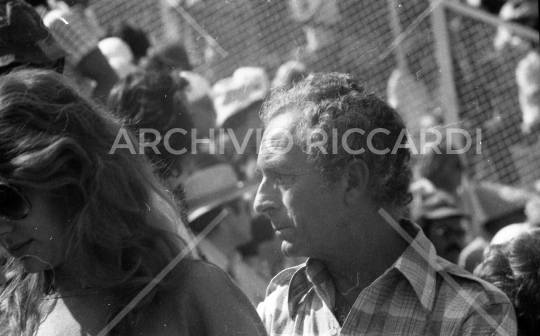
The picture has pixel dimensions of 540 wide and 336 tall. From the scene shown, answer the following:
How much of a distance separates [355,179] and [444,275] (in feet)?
0.92

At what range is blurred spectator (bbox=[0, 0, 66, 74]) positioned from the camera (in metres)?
1.98

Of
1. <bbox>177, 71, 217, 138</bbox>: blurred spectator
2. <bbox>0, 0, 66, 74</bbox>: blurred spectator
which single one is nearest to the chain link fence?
<bbox>177, 71, 217, 138</bbox>: blurred spectator

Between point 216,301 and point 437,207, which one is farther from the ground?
point 216,301

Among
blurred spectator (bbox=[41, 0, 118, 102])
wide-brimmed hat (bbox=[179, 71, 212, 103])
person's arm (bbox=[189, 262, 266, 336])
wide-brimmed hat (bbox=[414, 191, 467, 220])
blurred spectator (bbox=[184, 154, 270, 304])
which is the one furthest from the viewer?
wide-brimmed hat (bbox=[414, 191, 467, 220])

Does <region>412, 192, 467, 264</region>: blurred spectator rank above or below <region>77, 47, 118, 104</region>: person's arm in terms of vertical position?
below

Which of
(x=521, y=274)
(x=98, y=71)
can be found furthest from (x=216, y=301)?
(x=98, y=71)

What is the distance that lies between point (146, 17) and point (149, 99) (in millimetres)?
1279

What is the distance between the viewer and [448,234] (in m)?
3.11

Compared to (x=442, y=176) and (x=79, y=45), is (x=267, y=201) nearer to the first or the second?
(x=79, y=45)

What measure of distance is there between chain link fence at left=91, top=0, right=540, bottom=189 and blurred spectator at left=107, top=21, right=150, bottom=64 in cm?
11

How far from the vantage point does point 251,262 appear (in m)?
2.08

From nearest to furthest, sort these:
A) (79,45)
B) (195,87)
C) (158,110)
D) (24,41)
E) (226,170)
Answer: (24,41) → (158,110) → (79,45) → (226,170) → (195,87)

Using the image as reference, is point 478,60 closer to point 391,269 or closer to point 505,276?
point 505,276

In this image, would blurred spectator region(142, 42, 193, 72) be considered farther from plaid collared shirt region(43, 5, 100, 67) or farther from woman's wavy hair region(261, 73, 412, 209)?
woman's wavy hair region(261, 73, 412, 209)
